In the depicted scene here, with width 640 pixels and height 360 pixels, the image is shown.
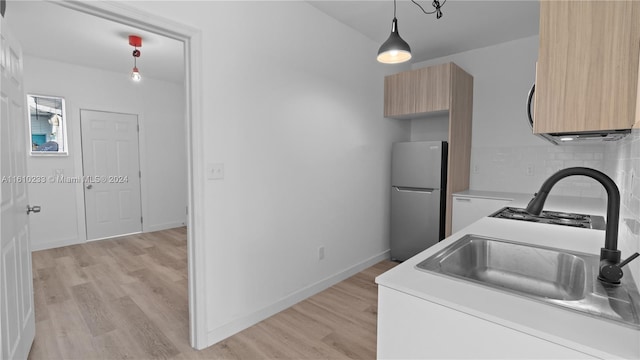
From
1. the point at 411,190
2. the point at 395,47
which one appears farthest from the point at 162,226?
the point at 395,47

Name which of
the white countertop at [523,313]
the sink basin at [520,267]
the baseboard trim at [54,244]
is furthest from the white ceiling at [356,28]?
the baseboard trim at [54,244]

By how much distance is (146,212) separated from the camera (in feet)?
17.0

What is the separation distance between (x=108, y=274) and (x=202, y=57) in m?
2.78

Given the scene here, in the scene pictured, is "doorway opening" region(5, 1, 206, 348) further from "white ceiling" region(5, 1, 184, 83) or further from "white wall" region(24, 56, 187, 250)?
"white wall" region(24, 56, 187, 250)

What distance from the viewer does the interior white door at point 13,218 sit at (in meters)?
1.46

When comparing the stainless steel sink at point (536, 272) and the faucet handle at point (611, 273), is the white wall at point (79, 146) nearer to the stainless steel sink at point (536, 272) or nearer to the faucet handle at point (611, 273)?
the stainless steel sink at point (536, 272)

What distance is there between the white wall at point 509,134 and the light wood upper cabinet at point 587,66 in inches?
115

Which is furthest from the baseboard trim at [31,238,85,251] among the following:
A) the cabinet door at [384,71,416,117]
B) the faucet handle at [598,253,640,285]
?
the faucet handle at [598,253,640,285]

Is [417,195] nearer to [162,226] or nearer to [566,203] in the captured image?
[566,203]

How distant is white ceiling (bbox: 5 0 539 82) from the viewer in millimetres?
2678

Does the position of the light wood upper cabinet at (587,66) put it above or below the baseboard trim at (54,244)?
above

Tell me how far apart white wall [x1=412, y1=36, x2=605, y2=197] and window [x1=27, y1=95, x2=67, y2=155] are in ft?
17.8

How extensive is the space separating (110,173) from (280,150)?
3.72 meters

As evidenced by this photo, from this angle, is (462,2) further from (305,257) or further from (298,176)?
(305,257)
